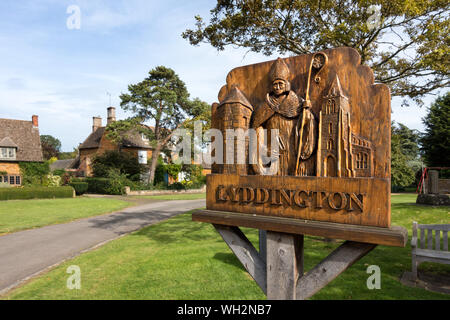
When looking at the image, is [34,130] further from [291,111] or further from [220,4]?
[291,111]

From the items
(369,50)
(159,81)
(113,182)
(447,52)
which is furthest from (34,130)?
(447,52)

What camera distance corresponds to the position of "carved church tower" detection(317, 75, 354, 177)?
2.10 metres

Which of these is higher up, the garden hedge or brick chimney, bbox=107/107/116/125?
brick chimney, bbox=107/107/116/125

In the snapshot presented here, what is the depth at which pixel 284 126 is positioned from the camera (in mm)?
2461

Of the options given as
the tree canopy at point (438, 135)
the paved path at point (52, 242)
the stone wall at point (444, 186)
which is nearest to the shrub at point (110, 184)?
the paved path at point (52, 242)

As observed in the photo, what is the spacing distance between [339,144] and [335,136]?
8 cm

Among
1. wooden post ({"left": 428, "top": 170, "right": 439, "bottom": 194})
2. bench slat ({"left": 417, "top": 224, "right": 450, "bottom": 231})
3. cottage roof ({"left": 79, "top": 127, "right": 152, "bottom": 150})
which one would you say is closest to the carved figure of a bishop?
bench slat ({"left": 417, "top": 224, "right": 450, "bottom": 231})

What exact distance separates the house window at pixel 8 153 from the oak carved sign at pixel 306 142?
34946 mm

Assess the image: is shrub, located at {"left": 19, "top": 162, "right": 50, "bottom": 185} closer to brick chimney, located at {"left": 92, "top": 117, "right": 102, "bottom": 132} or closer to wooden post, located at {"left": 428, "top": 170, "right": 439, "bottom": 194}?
brick chimney, located at {"left": 92, "top": 117, "right": 102, "bottom": 132}

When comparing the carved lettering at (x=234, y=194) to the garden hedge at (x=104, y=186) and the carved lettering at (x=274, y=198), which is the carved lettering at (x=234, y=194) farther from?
the garden hedge at (x=104, y=186)

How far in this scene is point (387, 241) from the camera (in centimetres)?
183

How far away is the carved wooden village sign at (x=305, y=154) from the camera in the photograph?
79.5 inches

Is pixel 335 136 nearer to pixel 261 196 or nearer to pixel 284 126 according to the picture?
pixel 284 126

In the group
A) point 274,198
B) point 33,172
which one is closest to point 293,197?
point 274,198
